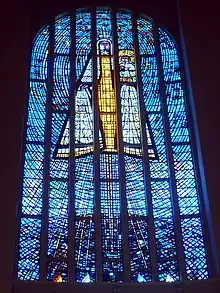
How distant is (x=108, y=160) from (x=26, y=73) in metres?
1.86

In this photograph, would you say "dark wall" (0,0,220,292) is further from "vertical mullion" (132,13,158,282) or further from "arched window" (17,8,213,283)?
"vertical mullion" (132,13,158,282)

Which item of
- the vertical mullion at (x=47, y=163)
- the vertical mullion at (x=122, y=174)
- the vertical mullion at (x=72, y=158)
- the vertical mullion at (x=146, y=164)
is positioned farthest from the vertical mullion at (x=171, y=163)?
the vertical mullion at (x=47, y=163)

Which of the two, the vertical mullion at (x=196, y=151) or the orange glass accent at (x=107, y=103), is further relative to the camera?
the orange glass accent at (x=107, y=103)

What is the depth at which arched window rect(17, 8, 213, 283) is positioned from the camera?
8539 mm

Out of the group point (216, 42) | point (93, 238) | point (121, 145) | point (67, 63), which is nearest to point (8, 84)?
point (67, 63)

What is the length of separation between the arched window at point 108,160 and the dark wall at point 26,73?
30 centimetres

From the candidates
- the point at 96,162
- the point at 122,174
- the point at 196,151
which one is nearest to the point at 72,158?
the point at 96,162

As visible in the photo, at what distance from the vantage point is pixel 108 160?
9.34 metres

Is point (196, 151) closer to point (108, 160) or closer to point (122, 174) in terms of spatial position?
point (122, 174)

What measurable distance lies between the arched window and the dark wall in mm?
298

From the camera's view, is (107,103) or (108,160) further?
(107,103)

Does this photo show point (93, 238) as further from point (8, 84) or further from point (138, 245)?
point (8, 84)

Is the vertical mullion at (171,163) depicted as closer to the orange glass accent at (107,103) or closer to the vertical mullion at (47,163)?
the orange glass accent at (107,103)

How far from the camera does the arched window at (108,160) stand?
854 cm
